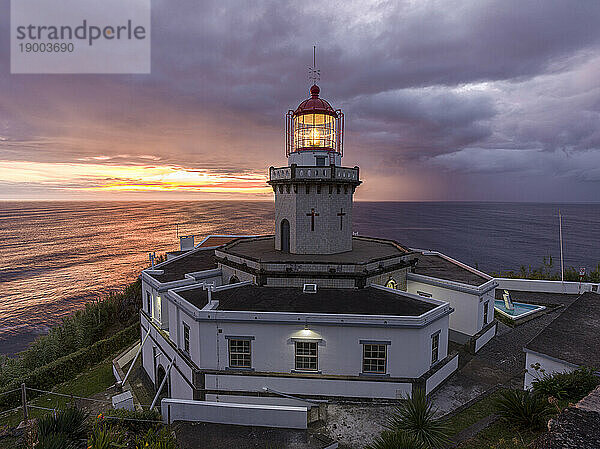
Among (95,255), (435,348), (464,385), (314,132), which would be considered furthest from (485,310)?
(95,255)

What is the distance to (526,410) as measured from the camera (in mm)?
9617

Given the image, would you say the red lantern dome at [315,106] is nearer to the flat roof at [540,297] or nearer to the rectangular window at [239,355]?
the rectangular window at [239,355]

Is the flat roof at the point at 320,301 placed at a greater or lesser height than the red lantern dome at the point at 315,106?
lesser

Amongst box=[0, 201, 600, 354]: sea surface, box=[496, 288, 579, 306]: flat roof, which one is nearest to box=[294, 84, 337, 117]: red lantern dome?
box=[496, 288, 579, 306]: flat roof

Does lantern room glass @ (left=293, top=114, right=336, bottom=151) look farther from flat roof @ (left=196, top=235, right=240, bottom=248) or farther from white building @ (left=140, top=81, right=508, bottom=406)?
flat roof @ (left=196, top=235, right=240, bottom=248)

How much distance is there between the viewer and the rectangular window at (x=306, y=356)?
15.0 metres

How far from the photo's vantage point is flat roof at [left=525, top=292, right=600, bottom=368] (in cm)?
1206

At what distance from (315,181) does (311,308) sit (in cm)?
847

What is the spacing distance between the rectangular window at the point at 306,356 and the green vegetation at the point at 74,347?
19734mm

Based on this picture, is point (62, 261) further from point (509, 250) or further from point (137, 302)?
point (509, 250)

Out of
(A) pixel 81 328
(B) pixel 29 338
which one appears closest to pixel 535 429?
(A) pixel 81 328

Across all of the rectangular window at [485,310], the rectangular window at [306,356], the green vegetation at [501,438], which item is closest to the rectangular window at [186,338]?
the rectangular window at [306,356]

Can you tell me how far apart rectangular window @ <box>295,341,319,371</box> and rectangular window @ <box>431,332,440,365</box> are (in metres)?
5.32

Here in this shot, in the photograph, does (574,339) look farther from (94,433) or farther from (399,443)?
(94,433)
